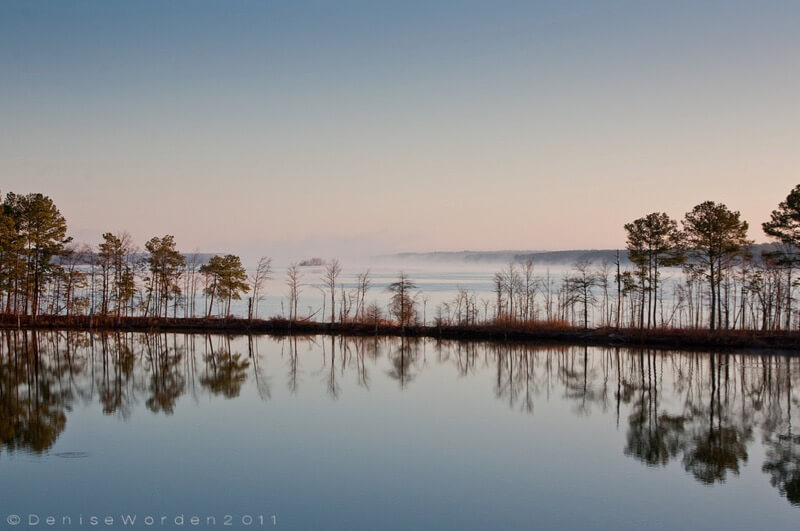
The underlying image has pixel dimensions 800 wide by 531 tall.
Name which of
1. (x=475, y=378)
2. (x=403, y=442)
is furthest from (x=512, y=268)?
(x=403, y=442)

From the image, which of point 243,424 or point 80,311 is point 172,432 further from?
point 80,311

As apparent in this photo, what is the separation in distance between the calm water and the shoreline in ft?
16.0

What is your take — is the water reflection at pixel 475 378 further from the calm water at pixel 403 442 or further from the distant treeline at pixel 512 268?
the distant treeline at pixel 512 268

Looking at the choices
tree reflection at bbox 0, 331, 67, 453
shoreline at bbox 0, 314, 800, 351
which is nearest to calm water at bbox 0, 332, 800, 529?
tree reflection at bbox 0, 331, 67, 453

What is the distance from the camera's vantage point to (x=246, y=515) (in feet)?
41.0

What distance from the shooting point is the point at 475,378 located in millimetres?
29438

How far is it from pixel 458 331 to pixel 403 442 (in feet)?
90.8

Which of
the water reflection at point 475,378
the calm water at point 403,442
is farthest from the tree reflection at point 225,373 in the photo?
the calm water at point 403,442

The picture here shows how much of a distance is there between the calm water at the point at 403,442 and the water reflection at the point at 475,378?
134 millimetres

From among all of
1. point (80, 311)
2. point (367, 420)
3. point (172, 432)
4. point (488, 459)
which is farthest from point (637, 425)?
point (80, 311)

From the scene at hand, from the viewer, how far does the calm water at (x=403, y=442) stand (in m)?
13.0

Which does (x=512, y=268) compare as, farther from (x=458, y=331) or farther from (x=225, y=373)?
(x=225, y=373)

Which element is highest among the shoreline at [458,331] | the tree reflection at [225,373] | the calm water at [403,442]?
the shoreline at [458,331]

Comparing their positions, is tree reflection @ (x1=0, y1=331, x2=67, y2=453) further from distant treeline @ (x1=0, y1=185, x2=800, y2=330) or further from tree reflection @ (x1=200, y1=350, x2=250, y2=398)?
distant treeline @ (x1=0, y1=185, x2=800, y2=330)
